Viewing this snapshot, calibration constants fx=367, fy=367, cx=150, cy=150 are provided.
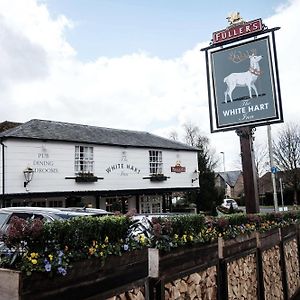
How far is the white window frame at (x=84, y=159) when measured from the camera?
67.3ft

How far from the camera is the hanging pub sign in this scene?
9609 mm

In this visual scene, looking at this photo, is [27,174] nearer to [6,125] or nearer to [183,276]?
[6,125]

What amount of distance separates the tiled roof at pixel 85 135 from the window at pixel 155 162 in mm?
510

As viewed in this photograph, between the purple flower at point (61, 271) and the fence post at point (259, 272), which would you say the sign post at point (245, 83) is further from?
the purple flower at point (61, 271)

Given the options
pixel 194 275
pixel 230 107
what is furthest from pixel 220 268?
pixel 230 107

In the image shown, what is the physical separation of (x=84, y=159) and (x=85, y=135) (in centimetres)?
172

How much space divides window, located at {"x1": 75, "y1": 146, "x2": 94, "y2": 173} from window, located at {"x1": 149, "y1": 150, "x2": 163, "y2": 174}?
4632 mm

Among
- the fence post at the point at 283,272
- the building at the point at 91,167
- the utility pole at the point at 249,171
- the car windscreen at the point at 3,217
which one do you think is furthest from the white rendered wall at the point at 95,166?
the fence post at the point at 283,272

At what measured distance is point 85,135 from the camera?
21.8 metres

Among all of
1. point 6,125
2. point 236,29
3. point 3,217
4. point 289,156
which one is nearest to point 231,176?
point 289,156

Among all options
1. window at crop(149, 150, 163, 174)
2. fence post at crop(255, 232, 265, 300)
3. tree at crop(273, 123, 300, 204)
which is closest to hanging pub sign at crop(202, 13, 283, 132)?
fence post at crop(255, 232, 265, 300)

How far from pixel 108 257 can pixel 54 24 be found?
1000 cm

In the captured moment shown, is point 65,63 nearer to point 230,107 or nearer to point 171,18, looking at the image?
point 171,18

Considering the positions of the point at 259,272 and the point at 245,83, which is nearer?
the point at 259,272
